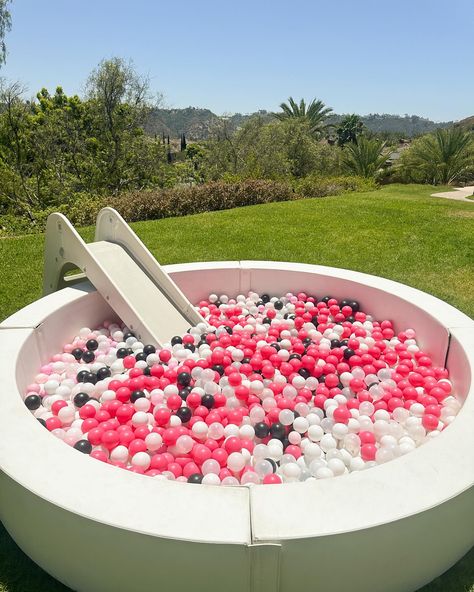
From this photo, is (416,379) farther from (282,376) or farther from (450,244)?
(450,244)

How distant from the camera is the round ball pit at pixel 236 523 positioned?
1702 mm

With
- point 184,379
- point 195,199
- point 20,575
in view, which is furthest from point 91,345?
point 195,199

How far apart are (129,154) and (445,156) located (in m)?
14.9

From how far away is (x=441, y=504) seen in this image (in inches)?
72.5

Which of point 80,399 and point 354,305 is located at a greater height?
point 354,305

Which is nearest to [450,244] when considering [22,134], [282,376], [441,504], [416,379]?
[416,379]

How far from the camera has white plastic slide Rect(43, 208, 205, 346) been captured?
161 inches

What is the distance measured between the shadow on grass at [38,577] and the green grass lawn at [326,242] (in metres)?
3.42

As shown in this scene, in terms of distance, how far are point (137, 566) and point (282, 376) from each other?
205 centimetres

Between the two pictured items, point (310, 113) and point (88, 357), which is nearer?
point (88, 357)

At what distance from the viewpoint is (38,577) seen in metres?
2.08

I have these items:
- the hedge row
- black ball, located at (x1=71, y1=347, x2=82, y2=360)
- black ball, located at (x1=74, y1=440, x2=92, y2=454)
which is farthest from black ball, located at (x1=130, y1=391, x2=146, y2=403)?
the hedge row

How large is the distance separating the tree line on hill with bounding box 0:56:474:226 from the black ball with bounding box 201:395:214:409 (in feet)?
31.5

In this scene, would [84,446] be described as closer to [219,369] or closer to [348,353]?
[219,369]
